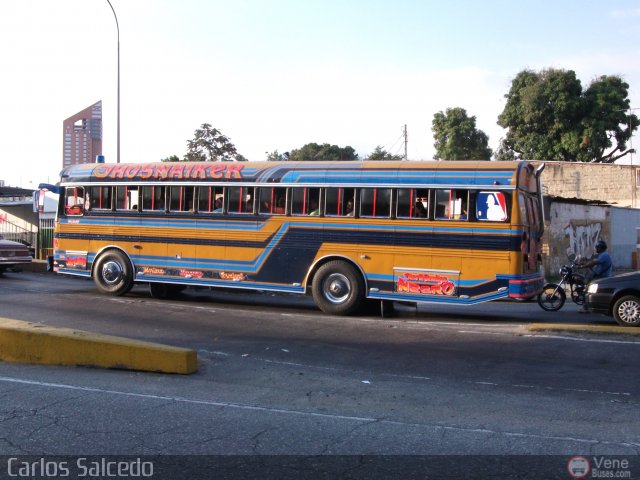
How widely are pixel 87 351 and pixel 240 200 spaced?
21.6ft

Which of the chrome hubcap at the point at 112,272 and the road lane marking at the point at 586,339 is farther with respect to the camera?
the chrome hubcap at the point at 112,272

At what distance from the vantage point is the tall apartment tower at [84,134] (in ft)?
128

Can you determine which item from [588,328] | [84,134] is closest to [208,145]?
[84,134]

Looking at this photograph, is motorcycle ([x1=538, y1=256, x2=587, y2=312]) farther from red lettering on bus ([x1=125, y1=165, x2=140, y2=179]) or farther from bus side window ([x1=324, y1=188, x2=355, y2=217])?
red lettering on bus ([x1=125, y1=165, x2=140, y2=179])

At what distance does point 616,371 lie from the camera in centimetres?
845

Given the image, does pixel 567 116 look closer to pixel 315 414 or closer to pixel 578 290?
pixel 578 290

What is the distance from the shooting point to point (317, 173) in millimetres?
13438

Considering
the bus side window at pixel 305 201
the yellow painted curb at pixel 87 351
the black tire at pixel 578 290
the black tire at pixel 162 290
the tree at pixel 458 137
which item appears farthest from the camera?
the tree at pixel 458 137

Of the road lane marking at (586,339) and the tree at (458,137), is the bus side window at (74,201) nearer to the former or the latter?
the road lane marking at (586,339)

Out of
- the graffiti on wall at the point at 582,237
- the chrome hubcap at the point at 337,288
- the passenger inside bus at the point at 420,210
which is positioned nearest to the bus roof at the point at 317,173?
the passenger inside bus at the point at 420,210

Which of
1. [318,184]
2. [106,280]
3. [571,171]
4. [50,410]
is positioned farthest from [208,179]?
[571,171]

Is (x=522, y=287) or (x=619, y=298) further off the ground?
(x=522, y=287)

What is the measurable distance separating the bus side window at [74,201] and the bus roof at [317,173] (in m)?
0.18

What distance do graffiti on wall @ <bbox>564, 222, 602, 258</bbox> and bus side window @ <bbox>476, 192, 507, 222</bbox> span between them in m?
15.6
